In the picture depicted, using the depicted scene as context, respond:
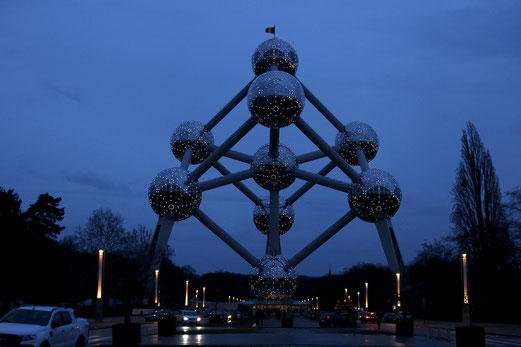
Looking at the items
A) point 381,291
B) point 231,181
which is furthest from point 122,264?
point 381,291

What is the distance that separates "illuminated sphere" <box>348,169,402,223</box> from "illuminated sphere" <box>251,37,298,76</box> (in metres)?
7.89

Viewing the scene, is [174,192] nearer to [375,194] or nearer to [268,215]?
[268,215]

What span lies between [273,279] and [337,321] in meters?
5.25

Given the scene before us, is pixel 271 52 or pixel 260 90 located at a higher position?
pixel 271 52

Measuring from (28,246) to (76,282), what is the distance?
19.1 metres

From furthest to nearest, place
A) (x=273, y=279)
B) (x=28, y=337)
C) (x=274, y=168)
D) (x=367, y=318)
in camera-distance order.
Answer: (x=367, y=318), (x=274, y=168), (x=273, y=279), (x=28, y=337)

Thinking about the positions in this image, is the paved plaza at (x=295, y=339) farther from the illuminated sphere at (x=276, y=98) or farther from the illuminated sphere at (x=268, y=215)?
the illuminated sphere at (x=268, y=215)

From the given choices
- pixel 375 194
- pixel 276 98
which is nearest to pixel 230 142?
pixel 276 98

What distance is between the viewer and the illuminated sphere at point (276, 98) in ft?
98.4

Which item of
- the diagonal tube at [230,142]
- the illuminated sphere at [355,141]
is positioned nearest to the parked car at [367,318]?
the illuminated sphere at [355,141]

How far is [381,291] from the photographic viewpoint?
8638 centimetres

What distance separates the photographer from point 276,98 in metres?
30.0

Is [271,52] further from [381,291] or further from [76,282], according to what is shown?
[381,291]

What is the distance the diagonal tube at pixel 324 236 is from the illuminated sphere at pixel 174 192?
22.8 ft
